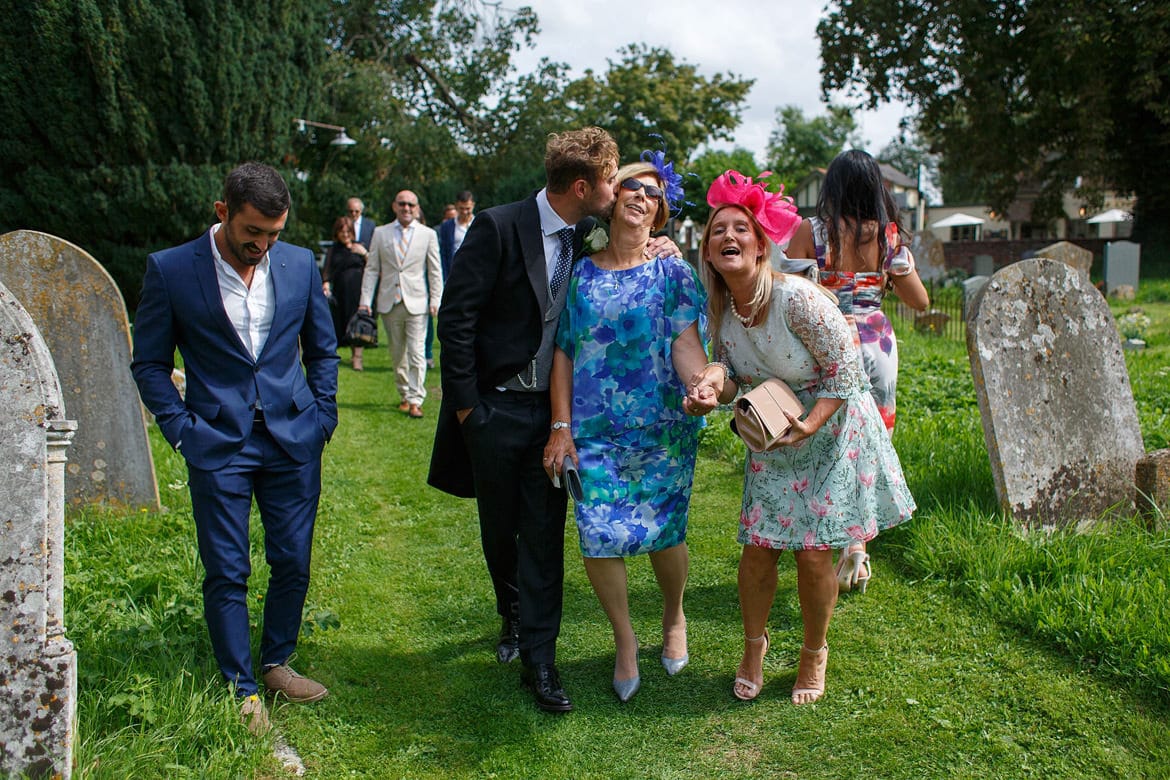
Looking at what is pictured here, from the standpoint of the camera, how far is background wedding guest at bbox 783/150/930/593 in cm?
417

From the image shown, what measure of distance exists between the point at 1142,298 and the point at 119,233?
63.5 ft

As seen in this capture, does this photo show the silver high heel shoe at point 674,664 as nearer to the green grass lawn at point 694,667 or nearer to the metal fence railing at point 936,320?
the green grass lawn at point 694,667

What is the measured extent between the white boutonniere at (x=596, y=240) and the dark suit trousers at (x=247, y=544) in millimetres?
1362

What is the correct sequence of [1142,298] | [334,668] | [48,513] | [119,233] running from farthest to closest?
[1142,298] < [119,233] < [334,668] < [48,513]

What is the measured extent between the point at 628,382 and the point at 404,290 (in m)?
5.88

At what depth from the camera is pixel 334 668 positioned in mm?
4051

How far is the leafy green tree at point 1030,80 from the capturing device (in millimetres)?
21000

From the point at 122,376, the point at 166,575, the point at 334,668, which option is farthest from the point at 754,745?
the point at 122,376

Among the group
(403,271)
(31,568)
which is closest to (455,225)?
(403,271)

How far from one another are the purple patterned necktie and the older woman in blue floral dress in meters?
0.10

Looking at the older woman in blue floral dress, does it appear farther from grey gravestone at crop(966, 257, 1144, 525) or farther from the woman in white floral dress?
grey gravestone at crop(966, 257, 1144, 525)

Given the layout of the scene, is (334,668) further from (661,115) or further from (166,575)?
(661,115)

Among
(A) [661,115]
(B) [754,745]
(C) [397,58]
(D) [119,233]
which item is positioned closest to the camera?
(B) [754,745]

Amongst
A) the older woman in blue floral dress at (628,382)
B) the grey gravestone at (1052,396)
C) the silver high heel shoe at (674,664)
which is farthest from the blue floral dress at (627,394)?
the grey gravestone at (1052,396)
